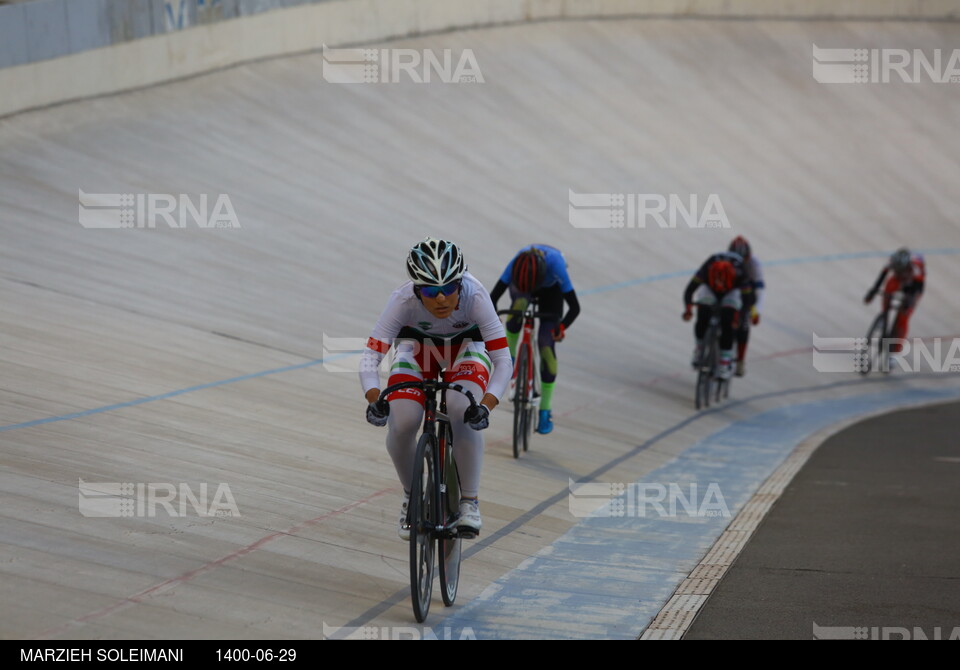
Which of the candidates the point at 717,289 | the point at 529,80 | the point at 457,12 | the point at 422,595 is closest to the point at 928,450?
the point at 717,289

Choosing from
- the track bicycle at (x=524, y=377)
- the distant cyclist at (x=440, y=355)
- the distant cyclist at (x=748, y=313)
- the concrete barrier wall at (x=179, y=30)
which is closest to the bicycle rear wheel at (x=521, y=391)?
the track bicycle at (x=524, y=377)

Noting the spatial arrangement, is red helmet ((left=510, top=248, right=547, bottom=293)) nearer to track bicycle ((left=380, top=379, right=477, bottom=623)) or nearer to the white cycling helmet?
track bicycle ((left=380, top=379, right=477, bottom=623))

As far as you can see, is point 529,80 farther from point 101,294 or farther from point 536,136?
point 101,294

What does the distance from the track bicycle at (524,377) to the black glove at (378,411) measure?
11.4 feet

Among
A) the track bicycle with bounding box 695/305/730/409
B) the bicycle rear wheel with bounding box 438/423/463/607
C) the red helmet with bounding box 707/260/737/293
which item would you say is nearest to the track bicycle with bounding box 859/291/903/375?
the track bicycle with bounding box 695/305/730/409

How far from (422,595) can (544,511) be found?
2.27 m

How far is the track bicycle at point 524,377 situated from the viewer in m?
8.03

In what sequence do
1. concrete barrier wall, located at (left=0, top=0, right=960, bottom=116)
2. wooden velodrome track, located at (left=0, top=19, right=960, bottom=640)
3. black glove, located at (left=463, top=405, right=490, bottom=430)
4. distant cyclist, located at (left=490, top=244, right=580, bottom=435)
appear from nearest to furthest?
black glove, located at (left=463, top=405, right=490, bottom=430) < wooden velodrome track, located at (left=0, top=19, right=960, bottom=640) < distant cyclist, located at (left=490, top=244, right=580, bottom=435) < concrete barrier wall, located at (left=0, top=0, right=960, bottom=116)

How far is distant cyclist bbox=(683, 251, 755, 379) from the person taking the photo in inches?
431

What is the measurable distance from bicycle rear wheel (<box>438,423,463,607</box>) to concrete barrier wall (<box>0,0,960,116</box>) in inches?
379

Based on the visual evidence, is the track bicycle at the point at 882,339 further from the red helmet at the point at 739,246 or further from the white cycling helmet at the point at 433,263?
the white cycling helmet at the point at 433,263

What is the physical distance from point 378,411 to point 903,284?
11.2 metres

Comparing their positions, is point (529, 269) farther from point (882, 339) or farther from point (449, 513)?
point (882, 339)

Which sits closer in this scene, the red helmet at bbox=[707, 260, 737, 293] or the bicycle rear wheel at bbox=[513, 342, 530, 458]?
the bicycle rear wheel at bbox=[513, 342, 530, 458]
